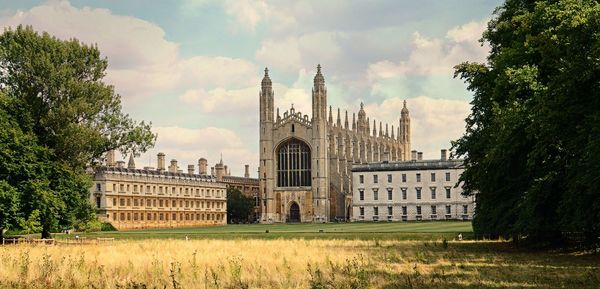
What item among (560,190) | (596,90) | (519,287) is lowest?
(519,287)

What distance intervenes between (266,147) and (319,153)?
28.8 ft

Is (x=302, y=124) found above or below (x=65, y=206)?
above

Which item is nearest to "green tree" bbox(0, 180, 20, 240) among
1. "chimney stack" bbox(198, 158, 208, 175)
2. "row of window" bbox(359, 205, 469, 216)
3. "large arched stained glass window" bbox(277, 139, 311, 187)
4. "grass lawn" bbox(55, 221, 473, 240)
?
"grass lawn" bbox(55, 221, 473, 240)

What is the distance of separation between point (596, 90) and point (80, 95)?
109 feet

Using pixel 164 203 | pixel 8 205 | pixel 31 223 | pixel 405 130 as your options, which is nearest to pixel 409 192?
pixel 164 203

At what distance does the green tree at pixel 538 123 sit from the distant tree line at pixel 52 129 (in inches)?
812

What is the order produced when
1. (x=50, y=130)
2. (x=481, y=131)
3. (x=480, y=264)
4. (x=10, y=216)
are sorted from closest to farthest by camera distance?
(x=480, y=264), (x=481, y=131), (x=10, y=216), (x=50, y=130)

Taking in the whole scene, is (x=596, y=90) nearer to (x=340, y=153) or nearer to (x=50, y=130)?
(x=50, y=130)

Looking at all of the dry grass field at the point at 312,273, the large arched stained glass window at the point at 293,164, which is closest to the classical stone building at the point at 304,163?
the large arched stained glass window at the point at 293,164

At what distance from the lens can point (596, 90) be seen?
21828mm

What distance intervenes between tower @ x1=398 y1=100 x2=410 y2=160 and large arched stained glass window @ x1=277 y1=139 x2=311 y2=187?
1436 inches

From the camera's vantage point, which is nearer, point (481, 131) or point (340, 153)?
point (481, 131)

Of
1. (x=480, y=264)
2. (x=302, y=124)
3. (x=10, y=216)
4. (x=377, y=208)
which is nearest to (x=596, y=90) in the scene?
(x=480, y=264)

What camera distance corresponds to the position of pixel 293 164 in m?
125
